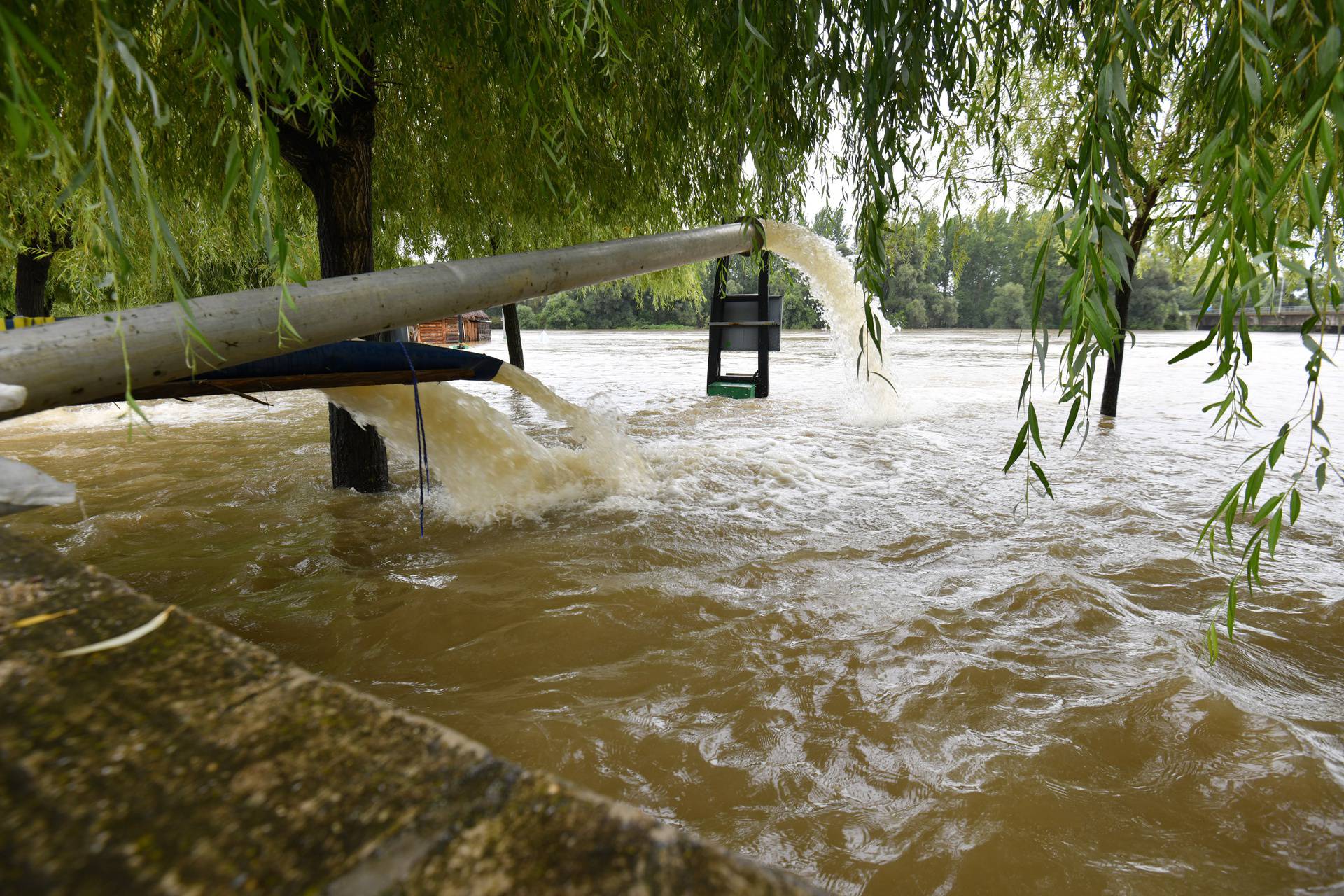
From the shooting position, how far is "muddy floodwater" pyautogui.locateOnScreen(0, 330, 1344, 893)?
6.54 ft

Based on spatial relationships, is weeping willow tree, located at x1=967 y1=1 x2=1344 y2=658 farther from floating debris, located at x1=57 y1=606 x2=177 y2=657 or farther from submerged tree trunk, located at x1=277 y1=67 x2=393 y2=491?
submerged tree trunk, located at x1=277 y1=67 x2=393 y2=491

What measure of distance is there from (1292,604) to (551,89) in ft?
15.2

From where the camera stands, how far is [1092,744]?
2328mm

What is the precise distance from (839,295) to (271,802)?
364 inches

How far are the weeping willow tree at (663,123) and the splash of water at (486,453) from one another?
991mm

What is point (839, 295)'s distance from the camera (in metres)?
9.35

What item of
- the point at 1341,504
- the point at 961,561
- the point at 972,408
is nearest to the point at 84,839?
the point at 961,561

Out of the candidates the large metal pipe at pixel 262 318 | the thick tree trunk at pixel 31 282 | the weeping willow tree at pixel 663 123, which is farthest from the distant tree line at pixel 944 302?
the large metal pipe at pixel 262 318

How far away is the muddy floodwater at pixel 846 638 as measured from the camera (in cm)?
199

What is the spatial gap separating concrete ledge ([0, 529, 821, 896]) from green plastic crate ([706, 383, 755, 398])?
10.5 metres

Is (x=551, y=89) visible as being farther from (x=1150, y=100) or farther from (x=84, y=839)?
(x=84, y=839)

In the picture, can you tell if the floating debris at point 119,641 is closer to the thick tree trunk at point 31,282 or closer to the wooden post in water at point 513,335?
the wooden post in water at point 513,335

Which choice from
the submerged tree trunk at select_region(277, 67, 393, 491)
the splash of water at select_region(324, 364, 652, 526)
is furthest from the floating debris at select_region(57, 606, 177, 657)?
the submerged tree trunk at select_region(277, 67, 393, 491)

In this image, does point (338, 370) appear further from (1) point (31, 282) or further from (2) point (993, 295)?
(2) point (993, 295)
